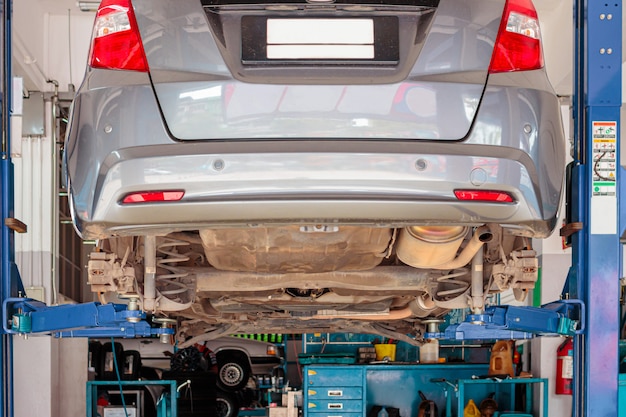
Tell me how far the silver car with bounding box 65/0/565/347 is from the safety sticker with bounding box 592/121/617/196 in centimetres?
88

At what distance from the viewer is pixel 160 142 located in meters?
2.43

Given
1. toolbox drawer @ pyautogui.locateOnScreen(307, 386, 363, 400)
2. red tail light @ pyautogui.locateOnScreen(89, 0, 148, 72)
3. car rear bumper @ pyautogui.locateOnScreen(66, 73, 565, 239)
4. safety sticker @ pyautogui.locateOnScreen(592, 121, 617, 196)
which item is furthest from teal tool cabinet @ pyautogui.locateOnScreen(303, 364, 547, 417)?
red tail light @ pyautogui.locateOnScreen(89, 0, 148, 72)

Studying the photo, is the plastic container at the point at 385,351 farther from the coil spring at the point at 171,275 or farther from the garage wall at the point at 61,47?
the coil spring at the point at 171,275

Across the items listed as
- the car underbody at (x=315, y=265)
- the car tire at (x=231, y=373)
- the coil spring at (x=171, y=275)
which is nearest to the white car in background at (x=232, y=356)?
the car tire at (x=231, y=373)

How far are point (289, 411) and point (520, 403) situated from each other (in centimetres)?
279

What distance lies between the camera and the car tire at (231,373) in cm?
1102

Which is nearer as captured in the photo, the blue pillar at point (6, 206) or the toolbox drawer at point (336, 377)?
the blue pillar at point (6, 206)

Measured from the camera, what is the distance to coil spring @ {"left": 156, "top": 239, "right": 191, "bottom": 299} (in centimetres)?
336

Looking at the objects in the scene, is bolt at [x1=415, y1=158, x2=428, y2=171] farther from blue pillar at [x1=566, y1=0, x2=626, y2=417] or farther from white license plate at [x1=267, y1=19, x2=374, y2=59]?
blue pillar at [x1=566, y1=0, x2=626, y2=417]

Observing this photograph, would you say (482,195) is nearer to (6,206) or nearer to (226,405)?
(6,206)

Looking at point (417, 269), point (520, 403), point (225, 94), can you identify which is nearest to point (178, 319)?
point (417, 269)

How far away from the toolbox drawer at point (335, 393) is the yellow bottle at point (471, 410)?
4.40 ft

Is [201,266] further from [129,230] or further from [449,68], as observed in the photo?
[449,68]

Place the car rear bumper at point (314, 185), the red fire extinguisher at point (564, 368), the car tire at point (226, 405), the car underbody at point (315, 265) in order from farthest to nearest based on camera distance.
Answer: the car tire at point (226, 405) → the red fire extinguisher at point (564, 368) → the car underbody at point (315, 265) → the car rear bumper at point (314, 185)
